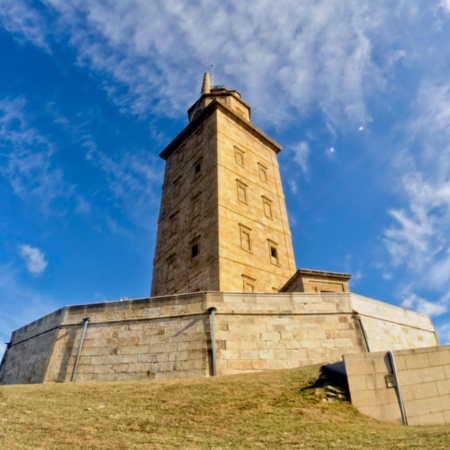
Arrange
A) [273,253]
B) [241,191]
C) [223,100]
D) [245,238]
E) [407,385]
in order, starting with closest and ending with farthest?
[407,385] → [245,238] → [273,253] → [241,191] → [223,100]

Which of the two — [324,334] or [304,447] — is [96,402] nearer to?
[304,447]

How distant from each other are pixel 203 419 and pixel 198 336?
7107 millimetres

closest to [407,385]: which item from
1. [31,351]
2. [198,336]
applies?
[198,336]

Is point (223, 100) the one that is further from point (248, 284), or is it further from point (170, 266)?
point (248, 284)

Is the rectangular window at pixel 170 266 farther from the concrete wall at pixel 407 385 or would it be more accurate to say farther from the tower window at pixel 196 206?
the concrete wall at pixel 407 385

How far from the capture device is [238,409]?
9.27 meters

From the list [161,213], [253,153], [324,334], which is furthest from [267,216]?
[324,334]

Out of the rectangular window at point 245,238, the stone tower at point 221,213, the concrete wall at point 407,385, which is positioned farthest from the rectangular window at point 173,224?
the concrete wall at point 407,385

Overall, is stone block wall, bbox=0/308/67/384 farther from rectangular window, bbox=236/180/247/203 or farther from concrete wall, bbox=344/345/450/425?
rectangular window, bbox=236/180/247/203

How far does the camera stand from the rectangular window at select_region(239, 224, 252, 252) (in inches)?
1035

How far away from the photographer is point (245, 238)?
26797 mm

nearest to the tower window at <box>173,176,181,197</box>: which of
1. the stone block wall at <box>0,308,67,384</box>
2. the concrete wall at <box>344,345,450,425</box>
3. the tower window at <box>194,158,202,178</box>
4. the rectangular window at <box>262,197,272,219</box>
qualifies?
the tower window at <box>194,158,202,178</box>

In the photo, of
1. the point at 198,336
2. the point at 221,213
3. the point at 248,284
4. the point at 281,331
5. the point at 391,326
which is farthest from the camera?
the point at 221,213

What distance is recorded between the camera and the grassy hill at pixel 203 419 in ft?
23.1
